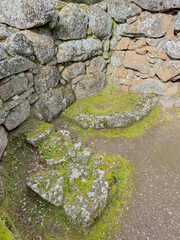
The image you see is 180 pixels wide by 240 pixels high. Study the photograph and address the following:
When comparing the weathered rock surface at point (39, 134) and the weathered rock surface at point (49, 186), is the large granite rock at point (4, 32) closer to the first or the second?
the weathered rock surface at point (39, 134)

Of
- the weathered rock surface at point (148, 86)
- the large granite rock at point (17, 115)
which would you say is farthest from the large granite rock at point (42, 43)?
the weathered rock surface at point (148, 86)

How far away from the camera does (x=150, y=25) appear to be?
7.64m

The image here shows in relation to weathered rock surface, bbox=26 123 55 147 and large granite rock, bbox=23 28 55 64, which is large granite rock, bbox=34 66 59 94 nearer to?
large granite rock, bbox=23 28 55 64

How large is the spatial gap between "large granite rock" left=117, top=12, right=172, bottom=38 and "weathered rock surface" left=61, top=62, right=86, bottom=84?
119 inches

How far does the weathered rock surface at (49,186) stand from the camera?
4172 mm

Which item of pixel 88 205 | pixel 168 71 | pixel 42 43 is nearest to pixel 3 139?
pixel 88 205

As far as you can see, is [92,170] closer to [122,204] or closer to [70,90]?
[122,204]

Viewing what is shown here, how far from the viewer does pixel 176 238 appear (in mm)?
3918

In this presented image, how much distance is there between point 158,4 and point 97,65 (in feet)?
12.0

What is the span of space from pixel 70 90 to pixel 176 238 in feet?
21.1

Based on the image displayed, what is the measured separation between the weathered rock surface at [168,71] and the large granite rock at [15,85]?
6.08 meters

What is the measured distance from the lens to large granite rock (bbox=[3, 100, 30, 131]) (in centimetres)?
535

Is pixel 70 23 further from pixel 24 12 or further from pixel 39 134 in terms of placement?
pixel 39 134

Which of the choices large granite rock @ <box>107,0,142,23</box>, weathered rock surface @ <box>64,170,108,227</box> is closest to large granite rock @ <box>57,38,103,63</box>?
large granite rock @ <box>107,0,142,23</box>
